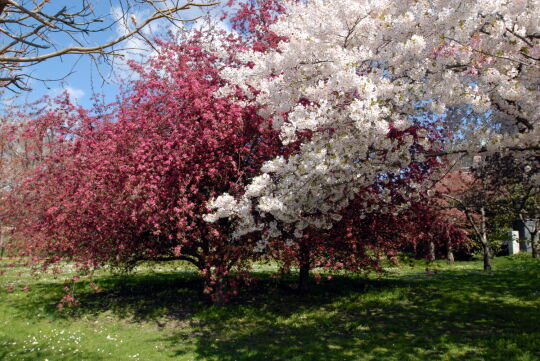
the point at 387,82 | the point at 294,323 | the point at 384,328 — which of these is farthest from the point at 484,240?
the point at 387,82

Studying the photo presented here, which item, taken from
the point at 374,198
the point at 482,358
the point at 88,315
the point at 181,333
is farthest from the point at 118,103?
the point at 482,358

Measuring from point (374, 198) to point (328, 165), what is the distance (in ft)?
10.9

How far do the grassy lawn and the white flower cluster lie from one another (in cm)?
309

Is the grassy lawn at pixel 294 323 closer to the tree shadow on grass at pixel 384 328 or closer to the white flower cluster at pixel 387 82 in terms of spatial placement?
the tree shadow on grass at pixel 384 328

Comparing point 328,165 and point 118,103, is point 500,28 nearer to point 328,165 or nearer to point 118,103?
point 328,165

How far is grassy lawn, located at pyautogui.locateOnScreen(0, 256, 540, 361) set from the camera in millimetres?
8047

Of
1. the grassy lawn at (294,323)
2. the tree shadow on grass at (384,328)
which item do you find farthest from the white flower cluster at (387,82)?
the grassy lawn at (294,323)

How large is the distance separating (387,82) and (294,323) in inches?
267

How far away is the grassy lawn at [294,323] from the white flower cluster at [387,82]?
10.1 feet

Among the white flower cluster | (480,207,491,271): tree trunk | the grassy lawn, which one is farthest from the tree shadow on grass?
(480,207,491,271): tree trunk

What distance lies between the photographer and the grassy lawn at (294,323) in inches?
317

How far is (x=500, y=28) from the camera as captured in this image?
6.60 metres

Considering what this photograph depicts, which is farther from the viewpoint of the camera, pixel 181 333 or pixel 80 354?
pixel 181 333

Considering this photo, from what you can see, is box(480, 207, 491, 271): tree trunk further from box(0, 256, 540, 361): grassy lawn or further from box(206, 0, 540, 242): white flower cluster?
box(206, 0, 540, 242): white flower cluster
